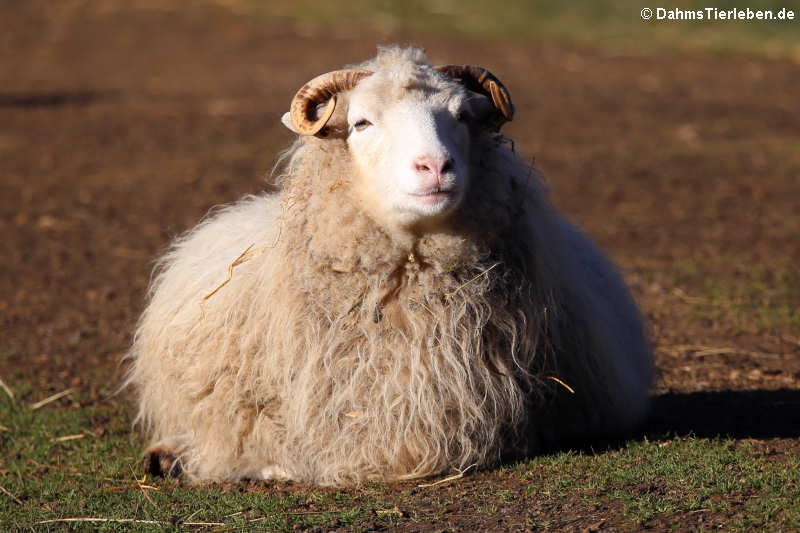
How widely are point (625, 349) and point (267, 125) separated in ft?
33.3

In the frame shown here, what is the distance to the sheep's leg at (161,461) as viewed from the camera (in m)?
5.21

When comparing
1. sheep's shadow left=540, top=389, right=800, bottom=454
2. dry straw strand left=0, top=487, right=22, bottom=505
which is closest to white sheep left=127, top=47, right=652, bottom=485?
sheep's shadow left=540, top=389, right=800, bottom=454

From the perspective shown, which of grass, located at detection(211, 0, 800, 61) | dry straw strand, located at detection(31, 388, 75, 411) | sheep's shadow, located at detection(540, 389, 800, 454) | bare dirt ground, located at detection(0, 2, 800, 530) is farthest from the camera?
grass, located at detection(211, 0, 800, 61)

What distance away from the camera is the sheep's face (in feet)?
14.4

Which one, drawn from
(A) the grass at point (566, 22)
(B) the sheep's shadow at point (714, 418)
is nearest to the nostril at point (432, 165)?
(B) the sheep's shadow at point (714, 418)

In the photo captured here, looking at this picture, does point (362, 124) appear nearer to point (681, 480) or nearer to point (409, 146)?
point (409, 146)

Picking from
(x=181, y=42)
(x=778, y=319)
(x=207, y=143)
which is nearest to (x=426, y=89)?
(x=778, y=319)

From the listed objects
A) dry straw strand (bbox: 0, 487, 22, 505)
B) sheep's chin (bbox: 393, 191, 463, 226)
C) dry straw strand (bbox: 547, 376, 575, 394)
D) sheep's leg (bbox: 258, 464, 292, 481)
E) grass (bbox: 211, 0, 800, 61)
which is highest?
grass (bbox: 211, 0, 800, 61)

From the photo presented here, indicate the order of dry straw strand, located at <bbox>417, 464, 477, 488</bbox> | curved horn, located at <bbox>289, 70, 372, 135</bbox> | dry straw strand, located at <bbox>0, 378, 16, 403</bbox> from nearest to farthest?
dry straw strand, located at <bbox>417, 464, 477, 488</bbox> → curved horn, located at <bbox>289, 70, 372, 135</bbox> → dry straw strand, located at <bbox>0, 378, 16, 403</bbox>

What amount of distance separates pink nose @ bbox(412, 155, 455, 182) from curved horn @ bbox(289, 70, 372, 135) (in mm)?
550

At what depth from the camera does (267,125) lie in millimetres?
15125

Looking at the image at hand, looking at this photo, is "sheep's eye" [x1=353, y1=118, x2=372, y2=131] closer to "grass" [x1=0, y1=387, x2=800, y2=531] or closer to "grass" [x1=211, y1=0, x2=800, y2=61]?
"grass" [x1=0, y1=387, x2=800, y2=531]

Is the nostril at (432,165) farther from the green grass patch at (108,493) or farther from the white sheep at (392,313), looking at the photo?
the green grass patch at (108,493)

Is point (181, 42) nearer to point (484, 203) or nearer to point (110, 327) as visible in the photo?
point (110, 327)
